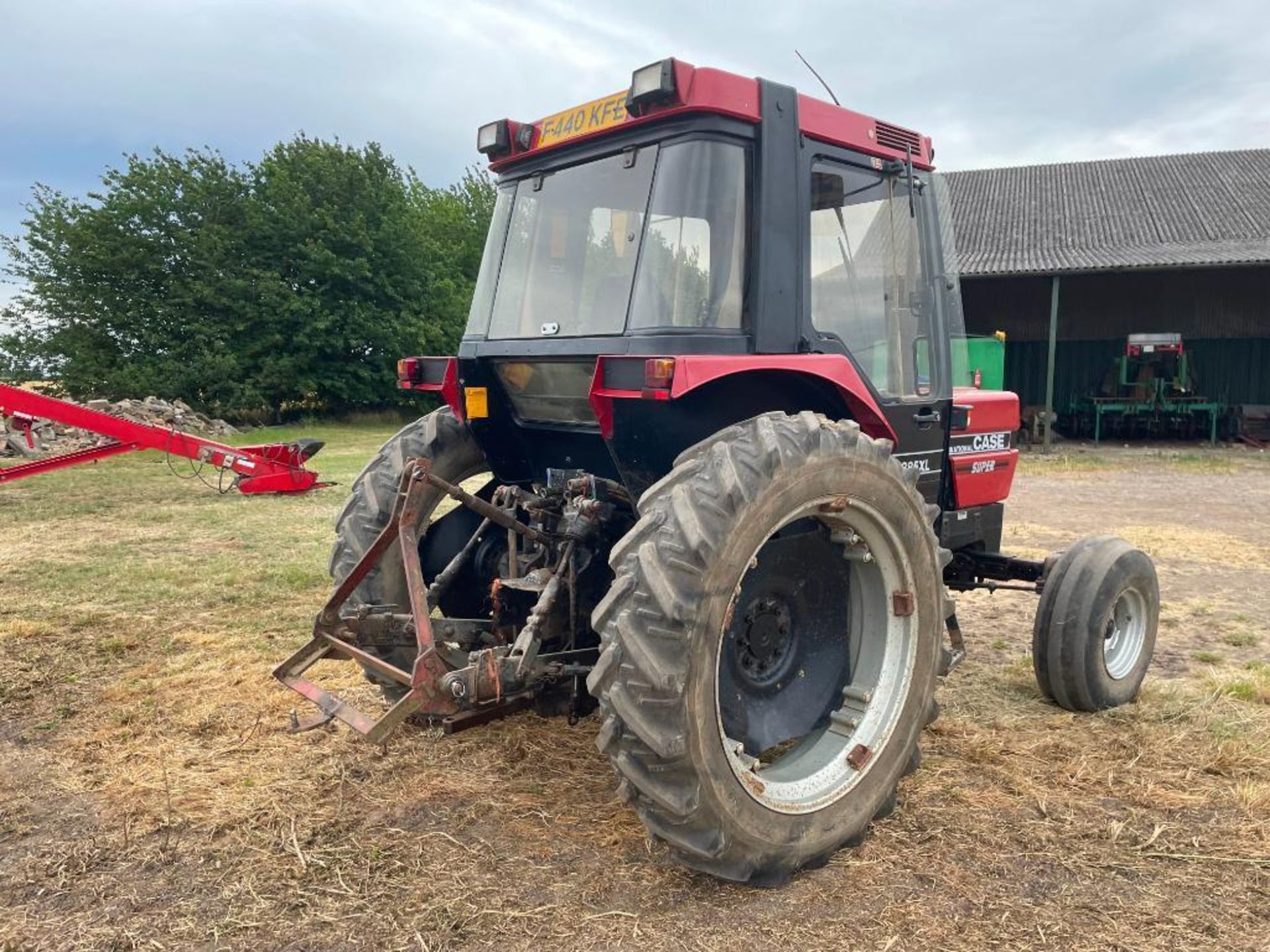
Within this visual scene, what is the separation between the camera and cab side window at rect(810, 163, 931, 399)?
3.39 metres

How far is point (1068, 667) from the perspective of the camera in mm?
4055

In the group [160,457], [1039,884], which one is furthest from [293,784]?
[160,457]

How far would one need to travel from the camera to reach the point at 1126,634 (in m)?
4.40

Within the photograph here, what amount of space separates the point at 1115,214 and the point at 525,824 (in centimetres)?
2068

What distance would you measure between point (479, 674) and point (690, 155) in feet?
5.86

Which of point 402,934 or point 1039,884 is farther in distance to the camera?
point 1039,884

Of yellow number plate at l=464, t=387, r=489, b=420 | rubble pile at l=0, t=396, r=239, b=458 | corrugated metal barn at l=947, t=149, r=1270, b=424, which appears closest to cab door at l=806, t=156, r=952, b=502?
yellow number plate at l=464, t=387, r=489, b=420

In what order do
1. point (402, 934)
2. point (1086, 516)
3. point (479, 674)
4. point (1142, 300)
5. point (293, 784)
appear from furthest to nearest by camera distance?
point (1142, 300)
point (1086, 516)
point (293, 784)
point (479, 674)
point (402, 934)

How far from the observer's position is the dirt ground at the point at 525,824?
258 cm

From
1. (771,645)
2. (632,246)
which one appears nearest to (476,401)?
(632,246)

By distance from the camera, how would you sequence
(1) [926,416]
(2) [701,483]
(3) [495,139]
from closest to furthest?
(2) [701,483] → (3) [495,139] → (1) [926,416]

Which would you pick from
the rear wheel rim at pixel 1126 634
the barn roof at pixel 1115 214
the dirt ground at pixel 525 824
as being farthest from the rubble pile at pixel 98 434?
the barn roof at pixel 1115 214

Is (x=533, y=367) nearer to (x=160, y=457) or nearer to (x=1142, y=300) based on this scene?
(x=160, y=457)

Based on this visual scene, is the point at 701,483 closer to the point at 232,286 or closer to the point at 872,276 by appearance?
the point at 872,276
